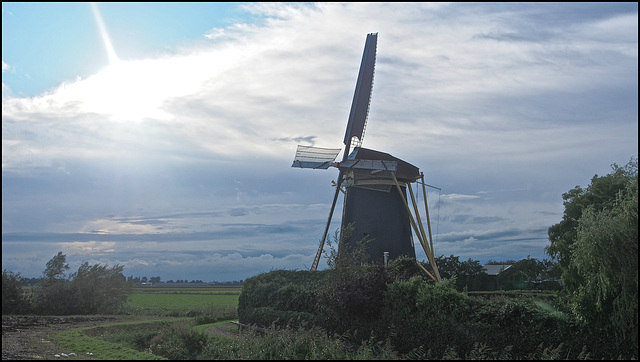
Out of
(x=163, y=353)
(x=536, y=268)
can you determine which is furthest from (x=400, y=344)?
(x=536, y=268)

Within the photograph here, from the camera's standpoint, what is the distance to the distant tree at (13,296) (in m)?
27.0

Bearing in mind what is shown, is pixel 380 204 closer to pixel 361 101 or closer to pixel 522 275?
pixel 361 101

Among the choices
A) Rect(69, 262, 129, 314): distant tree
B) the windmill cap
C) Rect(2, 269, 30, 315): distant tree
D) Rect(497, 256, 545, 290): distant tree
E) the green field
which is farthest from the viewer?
Rect(497, 256, 545, 290): distant tree

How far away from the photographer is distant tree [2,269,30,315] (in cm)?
2703

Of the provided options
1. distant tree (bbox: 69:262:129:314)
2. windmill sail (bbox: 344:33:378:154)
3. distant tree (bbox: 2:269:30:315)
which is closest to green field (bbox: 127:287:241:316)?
distant tree (bbox: 69:262:129:314)

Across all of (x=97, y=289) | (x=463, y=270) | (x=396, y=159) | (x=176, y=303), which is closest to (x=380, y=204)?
(x=396, y=159)

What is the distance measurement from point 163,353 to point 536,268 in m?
38.2

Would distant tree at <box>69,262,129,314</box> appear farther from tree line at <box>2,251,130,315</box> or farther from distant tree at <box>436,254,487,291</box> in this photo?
distant tree at <box>436,254,487,291</box>

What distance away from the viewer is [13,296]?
27594mm

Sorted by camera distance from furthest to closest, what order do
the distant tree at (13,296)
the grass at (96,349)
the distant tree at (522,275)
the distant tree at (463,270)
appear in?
the distant tree at (522,275) < the distant tree at (463,270) < the distant tree at (13,296) < the grass at (96,349)

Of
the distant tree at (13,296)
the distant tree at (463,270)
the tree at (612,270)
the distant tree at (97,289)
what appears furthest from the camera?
the distant tree at (463,270)

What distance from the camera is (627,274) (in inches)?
478

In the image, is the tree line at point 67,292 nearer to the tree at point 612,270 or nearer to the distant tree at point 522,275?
the tree at point 612,270

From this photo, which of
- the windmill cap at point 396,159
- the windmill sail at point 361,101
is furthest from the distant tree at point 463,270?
the windmill sail at point 361,101
